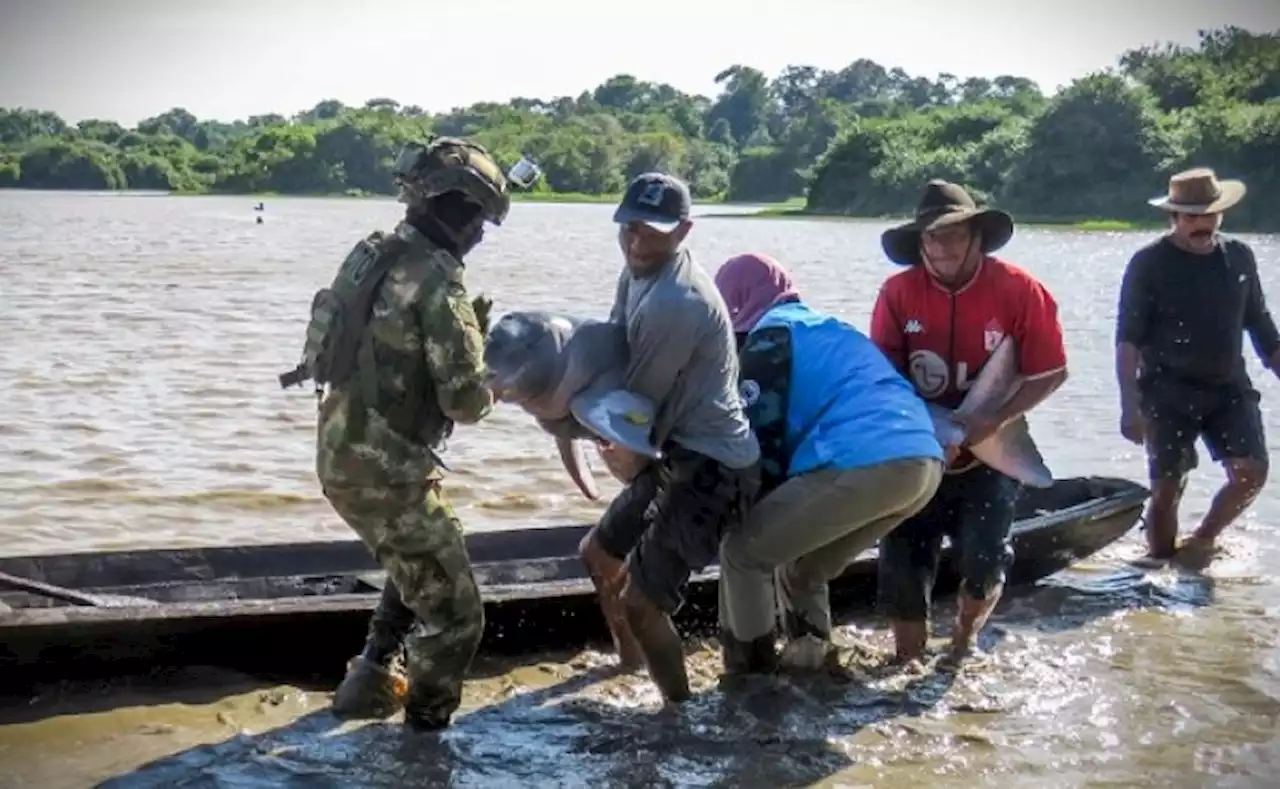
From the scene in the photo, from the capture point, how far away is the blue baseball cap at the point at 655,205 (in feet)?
18.6

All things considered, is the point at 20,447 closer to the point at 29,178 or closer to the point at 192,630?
the point at 192,630

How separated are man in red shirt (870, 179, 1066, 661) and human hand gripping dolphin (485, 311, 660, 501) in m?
1.53

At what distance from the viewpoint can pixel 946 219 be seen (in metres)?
6.52

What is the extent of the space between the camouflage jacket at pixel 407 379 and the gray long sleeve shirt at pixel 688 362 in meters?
0.57

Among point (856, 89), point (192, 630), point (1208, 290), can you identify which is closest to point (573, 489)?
point (1208, 290)

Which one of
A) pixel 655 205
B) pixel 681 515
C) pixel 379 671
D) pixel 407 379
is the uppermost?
pixel 655 205

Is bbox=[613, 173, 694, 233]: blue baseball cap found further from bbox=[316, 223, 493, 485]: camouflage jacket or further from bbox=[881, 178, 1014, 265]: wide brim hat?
bbox=[881, 178, 1014, 265]: wide brim hat

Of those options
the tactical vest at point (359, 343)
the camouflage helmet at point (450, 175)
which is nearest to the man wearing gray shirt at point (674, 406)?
the camouflage helmet at point (450, 175)

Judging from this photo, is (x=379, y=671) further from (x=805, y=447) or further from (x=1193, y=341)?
(x=1193, y=341)

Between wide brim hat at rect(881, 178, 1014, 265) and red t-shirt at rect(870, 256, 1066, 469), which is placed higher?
wide brim hat at rect(881, 178, 1014, 265)

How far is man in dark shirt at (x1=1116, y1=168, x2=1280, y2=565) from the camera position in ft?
27.8

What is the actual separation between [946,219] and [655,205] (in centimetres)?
144

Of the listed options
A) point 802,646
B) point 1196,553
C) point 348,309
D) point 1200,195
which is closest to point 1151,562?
point 1196,553

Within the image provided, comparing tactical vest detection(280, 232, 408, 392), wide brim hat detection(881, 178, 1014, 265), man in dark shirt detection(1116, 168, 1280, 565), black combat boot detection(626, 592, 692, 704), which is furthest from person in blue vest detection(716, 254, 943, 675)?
man in dark shirt detection(1116, 168, 1280, 565)
